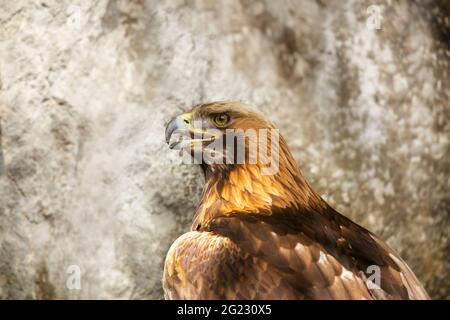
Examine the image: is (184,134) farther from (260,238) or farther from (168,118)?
(168,118)

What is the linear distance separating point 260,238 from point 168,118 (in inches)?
72.2

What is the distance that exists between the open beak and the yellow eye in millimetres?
76

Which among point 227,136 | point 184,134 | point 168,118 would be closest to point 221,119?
point 227,136

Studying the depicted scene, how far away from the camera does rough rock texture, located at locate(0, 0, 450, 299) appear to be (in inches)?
223

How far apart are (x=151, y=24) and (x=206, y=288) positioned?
96.8 inches

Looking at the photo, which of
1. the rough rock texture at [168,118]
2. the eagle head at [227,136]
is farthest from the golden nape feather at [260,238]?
the rough rock texture at [168,118]

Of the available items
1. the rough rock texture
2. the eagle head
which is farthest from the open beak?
the rough rock texture

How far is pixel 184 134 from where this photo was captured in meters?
4.66

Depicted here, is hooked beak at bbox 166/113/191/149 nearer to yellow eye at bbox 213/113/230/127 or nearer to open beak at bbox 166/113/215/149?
open beak at bbox 166/113/215/149

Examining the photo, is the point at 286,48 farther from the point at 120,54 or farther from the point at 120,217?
the point at 120,217

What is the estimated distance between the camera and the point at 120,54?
577 cm

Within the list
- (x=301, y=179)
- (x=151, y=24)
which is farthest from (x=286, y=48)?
(x=301, y=179)

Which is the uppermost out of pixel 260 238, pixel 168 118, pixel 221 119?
pixel 168 118

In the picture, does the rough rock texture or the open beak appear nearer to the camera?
the open beak
